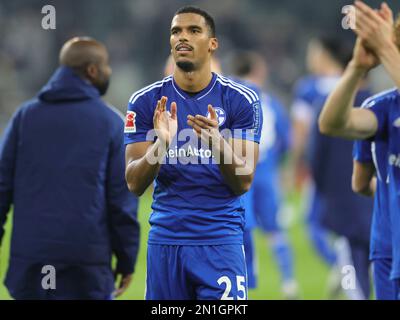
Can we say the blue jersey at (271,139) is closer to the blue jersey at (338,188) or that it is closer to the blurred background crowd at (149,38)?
the blue jersey at (338,188)

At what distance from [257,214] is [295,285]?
2.82 feet

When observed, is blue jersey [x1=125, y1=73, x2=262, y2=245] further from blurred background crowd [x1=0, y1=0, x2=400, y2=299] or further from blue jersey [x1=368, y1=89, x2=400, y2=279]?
blurred background crowd [x1=0, y1=0, x2=400, y2=299]

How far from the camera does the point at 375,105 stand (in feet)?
16.7

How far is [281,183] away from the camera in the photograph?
74.0 feet

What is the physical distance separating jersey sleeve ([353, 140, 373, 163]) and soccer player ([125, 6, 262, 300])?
638mm

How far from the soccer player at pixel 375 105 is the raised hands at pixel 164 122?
2.42 ft

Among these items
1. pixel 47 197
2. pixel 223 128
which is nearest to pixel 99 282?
pixel 47 197

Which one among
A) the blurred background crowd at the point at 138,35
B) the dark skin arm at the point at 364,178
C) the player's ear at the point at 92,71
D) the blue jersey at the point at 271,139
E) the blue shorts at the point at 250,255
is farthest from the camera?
the blurred background crowd at the point at 138,35

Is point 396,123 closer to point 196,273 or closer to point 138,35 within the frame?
point 196,273

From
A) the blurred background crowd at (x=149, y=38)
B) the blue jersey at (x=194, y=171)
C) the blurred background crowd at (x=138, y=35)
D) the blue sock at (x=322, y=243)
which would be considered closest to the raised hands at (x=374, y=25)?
the blue jersey at (x=194, y=171)

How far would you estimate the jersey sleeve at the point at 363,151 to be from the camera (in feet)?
17.5

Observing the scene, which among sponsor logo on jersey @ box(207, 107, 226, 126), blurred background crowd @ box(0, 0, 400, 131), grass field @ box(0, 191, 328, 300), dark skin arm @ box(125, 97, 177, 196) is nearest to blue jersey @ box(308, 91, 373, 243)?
grass field @ box(0, 191, 328, 300)

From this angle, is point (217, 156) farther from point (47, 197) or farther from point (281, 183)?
point (281, 183)
